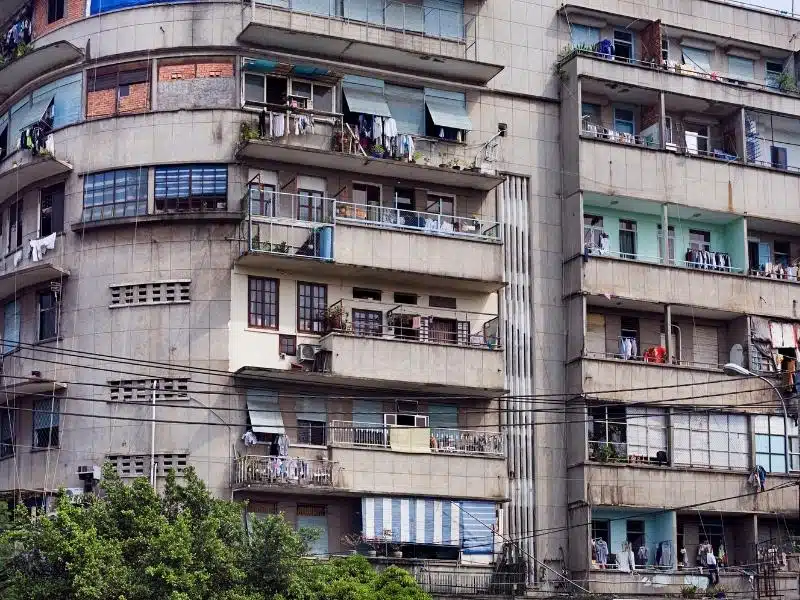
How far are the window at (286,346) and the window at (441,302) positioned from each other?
465 cm

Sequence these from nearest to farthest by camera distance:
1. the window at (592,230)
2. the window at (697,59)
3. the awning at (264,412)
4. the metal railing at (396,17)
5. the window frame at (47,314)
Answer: the awning at (264,412) → the window frame at (47,314) → the metal railing at (396,17) → the window at (592,230) → the window at (697,59)

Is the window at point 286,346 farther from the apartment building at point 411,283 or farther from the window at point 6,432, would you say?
the window at point 6,432

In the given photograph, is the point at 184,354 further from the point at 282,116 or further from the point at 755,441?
the point at 755,441

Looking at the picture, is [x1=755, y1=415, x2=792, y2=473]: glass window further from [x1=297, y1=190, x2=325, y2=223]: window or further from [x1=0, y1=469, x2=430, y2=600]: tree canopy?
[x1=0, y1=469, x2=430, y2=600]: tree canopy

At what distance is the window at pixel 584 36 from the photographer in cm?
5031

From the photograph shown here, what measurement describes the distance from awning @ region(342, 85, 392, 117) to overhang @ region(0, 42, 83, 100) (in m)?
7.83

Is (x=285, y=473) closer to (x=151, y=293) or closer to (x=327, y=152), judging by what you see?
(x=151, y=293)

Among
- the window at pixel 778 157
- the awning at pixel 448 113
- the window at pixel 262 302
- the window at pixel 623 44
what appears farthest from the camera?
the window at pixel 778 157

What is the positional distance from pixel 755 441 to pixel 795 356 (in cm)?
344

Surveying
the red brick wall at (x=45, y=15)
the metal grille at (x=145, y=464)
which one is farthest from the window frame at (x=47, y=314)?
the red brick wall at (x=45, y=15)

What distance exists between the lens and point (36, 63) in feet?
154

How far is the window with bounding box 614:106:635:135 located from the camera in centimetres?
5109

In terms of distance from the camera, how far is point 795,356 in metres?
50.9

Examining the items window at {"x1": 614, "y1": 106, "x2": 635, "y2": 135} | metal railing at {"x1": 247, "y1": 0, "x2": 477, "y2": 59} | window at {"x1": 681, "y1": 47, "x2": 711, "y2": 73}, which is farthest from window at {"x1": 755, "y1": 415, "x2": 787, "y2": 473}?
metal railing at {"x1": 247, "y1": 0, "x2": 477, "y2": 59}
